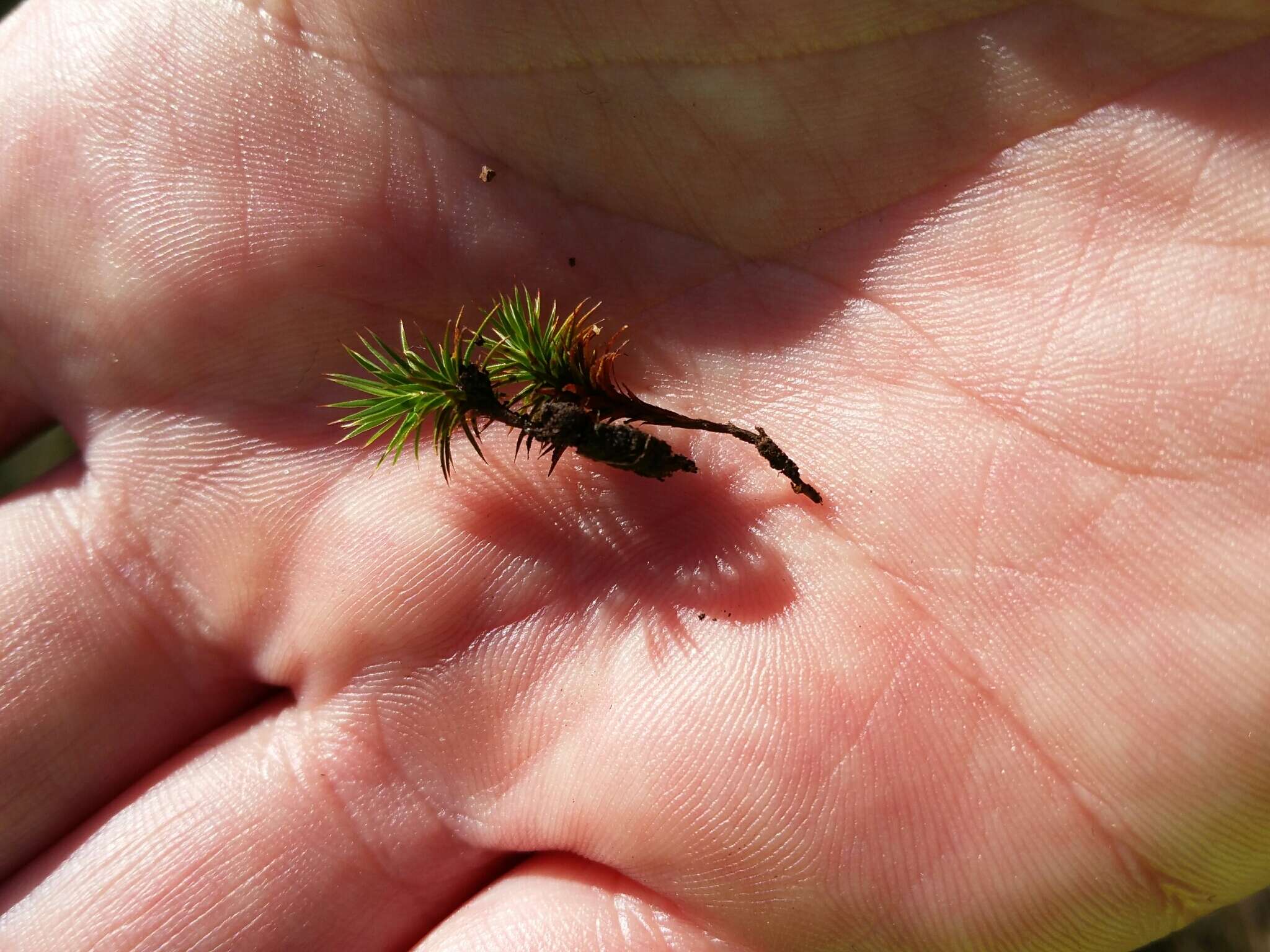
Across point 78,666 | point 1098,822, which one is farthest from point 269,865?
point 1098,822

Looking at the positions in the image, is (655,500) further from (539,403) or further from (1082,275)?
(1082,275)

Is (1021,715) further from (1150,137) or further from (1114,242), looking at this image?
(1150,137)

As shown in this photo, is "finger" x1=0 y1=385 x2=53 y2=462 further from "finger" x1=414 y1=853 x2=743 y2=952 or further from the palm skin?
"finger" x1=414 y1=853 x2=743 y2=952

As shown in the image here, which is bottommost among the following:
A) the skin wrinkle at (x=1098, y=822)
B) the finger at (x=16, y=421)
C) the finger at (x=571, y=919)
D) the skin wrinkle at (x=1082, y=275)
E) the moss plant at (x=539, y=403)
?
the finger at (x=571, y=919)

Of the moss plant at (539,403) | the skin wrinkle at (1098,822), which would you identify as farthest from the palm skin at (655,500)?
the moss plant at (539,403)

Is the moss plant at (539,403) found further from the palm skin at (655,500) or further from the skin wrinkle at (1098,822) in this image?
the skin wrinkle at (1098,822)

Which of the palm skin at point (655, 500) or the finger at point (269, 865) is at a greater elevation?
the palm skin at point (655, 500)

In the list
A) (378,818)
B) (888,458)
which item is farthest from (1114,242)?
(378,818)

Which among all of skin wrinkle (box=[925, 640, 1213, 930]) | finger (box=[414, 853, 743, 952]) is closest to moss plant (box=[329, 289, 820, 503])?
skin wrinkle (box=[925, 640, 1213, 930])
